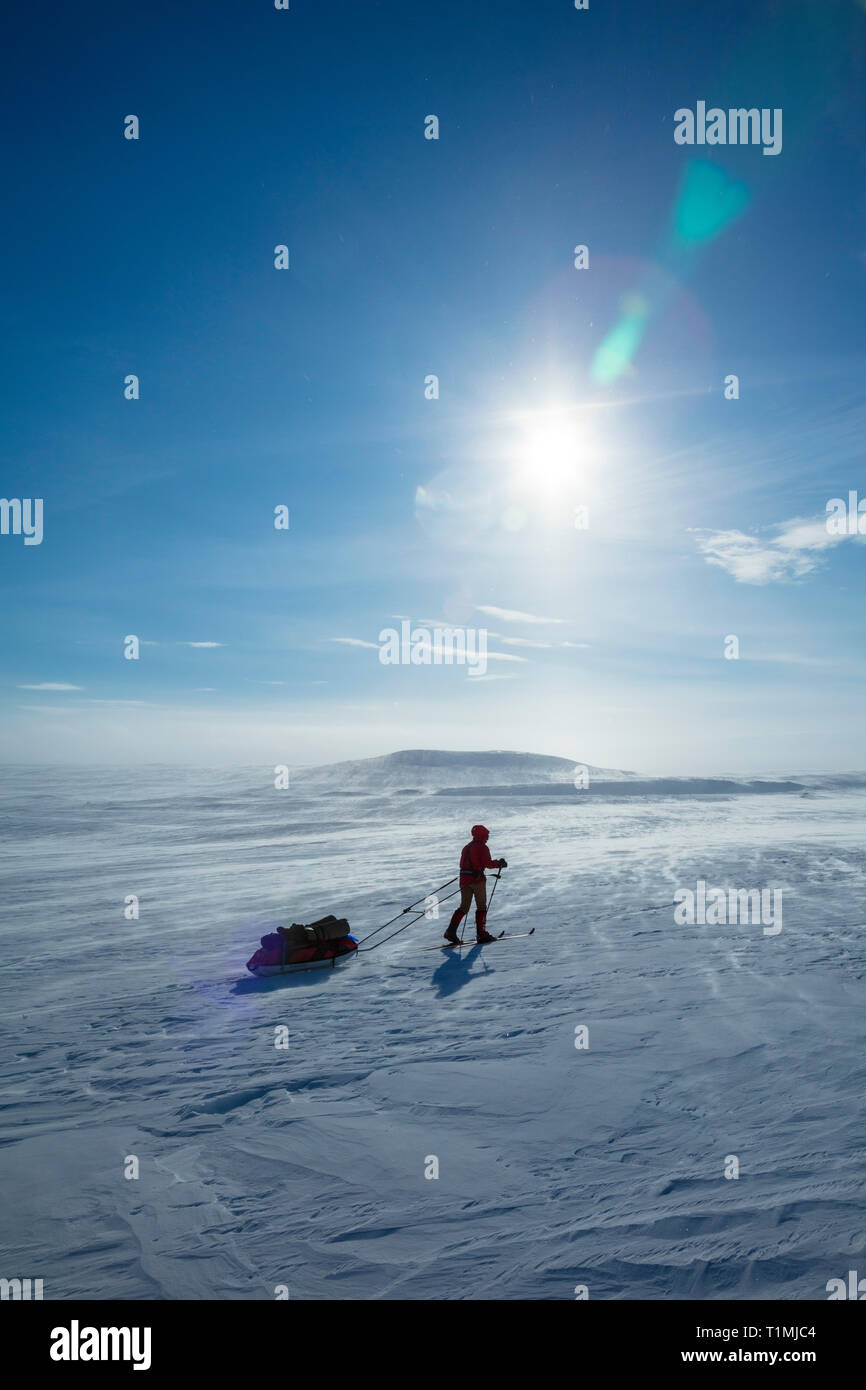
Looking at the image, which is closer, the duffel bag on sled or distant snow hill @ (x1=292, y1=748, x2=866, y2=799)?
the duffel bag on sled

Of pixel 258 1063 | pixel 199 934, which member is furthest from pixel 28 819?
pixel 258 1063

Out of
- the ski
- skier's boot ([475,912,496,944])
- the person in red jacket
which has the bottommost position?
the ski

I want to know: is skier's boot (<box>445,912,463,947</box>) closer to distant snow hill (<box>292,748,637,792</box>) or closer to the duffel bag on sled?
the duffel bag on sled

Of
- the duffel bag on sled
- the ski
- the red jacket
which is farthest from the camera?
the red jacket

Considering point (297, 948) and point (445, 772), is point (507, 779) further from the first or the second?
point (297, 948)

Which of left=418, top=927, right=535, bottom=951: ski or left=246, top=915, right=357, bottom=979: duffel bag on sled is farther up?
left=246, top=915, right=357, bottom=979: duffel bag on sled

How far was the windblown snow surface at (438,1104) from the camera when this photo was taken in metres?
3.64

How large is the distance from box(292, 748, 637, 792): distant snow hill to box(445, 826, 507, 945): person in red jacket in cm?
2614

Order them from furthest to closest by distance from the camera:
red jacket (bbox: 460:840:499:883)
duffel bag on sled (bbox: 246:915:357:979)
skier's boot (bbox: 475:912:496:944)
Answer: red jacket (bbox: 460:840:499:883) → skier's boot (bbox: 475:912:496:944) → duffel bag on sled (bbox: 246:915:357:979)

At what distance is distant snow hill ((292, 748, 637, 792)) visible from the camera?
131 ft

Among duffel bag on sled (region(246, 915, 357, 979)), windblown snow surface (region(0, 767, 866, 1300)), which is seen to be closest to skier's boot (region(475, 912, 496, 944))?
windblown snow surface (region(0, 767, 866, 1300))

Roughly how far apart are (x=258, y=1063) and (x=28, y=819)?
22454mm

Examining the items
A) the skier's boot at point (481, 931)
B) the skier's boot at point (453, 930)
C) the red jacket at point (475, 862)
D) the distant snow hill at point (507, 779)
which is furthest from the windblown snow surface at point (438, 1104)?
the distant snow hill at point (507, 779)

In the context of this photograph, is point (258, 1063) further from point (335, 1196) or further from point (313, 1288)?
point (313, 1288)
